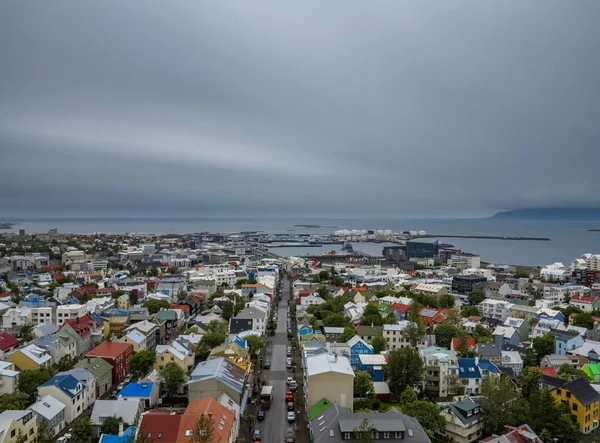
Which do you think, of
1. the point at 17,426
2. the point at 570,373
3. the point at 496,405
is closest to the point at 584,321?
the point at 570,373

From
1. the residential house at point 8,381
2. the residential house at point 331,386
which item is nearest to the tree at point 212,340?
the residential house at point 331,386

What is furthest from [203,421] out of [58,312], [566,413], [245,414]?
[58,312]

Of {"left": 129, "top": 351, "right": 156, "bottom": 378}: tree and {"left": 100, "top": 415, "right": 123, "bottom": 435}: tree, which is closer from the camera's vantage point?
{"left": 100, "top": 415, "right": 123, "bottom": 435}: tree

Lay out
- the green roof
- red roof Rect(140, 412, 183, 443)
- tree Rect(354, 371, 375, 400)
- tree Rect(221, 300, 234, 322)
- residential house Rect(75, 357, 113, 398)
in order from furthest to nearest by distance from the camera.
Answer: tree Rect(221, 300, 234, 322) < residential house Rect(75, 357, 113, 398) < tree Rect(354, 371, 375, 400) < the green roof < red roof Rect(140, 412, 183, 443)

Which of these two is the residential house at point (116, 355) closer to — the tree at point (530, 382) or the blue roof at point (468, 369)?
the blue roof at point (468, 369)

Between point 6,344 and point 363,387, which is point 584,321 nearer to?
point 363,387

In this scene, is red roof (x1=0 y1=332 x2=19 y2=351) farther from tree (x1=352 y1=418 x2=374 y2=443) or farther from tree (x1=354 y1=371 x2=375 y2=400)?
tree (x1=352 y1=418 x2=374 y2=443)

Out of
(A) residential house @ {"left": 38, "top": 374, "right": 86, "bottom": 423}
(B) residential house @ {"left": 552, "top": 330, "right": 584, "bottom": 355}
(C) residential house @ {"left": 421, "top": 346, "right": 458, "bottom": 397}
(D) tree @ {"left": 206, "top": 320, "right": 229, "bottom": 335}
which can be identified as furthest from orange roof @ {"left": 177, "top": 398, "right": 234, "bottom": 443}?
(B) residential house @ {"left": 552, "top": 330, "right": 584, "bottom": 355}
